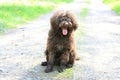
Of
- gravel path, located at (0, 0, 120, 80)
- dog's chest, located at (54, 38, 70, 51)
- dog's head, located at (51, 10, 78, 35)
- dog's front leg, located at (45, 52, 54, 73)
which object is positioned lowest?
gravel path, located at (0, 0, 120, 80)

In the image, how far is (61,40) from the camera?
30.0 feet

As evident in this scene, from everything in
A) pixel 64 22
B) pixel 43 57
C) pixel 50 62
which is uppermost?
pixel 64 22

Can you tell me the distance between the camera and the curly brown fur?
29.0 feet

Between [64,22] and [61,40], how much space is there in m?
0.59

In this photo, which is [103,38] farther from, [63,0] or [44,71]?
[63,0]

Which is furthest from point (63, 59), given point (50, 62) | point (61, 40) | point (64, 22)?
point (64, 22)

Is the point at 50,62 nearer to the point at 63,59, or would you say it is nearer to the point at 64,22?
the point at 63,59

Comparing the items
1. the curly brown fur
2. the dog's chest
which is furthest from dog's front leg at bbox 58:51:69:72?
the dog's chest

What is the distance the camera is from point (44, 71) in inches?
361

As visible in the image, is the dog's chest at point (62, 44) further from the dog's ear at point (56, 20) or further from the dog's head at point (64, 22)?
the dog's ear at point (56, 20)

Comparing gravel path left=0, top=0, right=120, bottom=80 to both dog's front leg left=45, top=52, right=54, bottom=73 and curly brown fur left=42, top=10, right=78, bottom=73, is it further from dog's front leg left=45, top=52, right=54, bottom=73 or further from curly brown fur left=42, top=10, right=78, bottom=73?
curly brown fur left=42, top=10, right=78, bottom=73

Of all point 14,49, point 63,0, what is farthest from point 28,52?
point 63,0

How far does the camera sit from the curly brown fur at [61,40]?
29.0 feet

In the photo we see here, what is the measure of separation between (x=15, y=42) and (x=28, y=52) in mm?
2321
